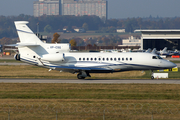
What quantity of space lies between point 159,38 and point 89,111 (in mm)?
92035

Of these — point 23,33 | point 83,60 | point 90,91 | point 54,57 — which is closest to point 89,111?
point 90,91

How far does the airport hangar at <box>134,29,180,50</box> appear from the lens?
106562 millimetres

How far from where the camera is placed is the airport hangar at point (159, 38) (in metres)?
107

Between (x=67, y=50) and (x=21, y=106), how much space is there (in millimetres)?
19159

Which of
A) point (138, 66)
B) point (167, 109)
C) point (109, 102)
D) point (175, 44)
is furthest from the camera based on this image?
point (175, 44)

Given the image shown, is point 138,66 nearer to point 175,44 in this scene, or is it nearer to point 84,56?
point 84,56

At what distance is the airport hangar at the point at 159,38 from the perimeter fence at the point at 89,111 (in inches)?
3456

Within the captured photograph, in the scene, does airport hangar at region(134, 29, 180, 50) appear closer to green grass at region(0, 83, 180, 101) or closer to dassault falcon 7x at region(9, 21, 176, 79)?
dassault falcon 7x at region(9, 21, 176, 79)

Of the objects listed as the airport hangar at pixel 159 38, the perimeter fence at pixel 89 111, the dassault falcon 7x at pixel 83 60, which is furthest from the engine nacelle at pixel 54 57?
the airport hangar at pixel 159 38

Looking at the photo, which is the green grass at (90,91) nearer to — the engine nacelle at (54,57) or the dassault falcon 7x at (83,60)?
the dassault falcon 7x at (83,60)

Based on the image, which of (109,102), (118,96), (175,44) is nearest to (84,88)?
(118,96)

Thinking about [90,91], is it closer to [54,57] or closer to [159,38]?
[54,57]

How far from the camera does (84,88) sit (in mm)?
29797

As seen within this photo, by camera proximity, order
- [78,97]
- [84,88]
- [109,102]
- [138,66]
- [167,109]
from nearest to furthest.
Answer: [167,109] < [109,102] < [78,97] < [84,88] < [138,66]
